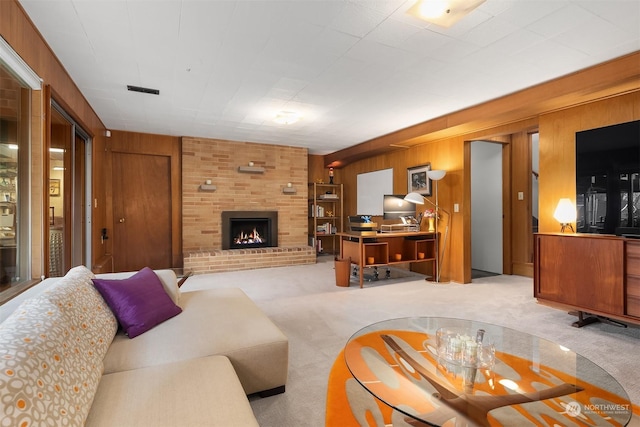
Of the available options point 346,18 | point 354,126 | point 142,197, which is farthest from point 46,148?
point 354,126

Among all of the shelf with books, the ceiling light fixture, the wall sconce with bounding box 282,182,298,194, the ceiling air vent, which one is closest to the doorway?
the ceiling air vent

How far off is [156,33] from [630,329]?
191 inches

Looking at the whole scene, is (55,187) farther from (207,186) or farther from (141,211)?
(207,186)

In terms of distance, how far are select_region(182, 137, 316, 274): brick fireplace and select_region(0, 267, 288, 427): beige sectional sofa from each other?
3.71m

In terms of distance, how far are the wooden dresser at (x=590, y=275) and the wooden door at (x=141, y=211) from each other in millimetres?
5810

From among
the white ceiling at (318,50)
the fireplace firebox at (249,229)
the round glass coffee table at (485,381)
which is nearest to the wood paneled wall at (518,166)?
the white ceiling at (318,50)

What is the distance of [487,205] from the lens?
5.64 m

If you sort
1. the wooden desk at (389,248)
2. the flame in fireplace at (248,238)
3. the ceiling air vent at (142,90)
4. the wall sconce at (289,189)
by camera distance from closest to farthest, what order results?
the ceiling air vent at (142,90)
the wooden desk at (389,248)
the flame in fireplace at (248,238)
the wall sconce at (289,189)

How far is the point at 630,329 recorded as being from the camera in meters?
2.88

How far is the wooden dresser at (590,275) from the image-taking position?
2.67 m

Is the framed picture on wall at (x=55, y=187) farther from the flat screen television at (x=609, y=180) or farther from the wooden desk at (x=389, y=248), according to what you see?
the flat screen television at (x=609, y=180)

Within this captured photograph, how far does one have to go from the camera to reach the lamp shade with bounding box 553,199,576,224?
10.7ft

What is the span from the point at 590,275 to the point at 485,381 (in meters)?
2.38

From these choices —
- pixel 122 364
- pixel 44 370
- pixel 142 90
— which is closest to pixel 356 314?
pixel 122 364
